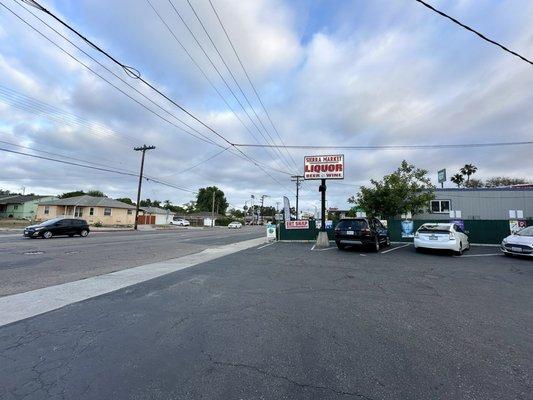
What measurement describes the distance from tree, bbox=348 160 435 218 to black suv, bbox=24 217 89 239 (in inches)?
954

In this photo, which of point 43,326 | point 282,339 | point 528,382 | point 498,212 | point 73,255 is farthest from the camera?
point 498,212

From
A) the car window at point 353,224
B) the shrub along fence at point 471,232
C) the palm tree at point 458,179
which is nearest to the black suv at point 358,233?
the car window at point 353,224

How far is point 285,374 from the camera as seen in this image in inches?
131

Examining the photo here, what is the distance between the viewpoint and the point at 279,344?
413cm

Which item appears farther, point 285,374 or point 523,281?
point 523,281

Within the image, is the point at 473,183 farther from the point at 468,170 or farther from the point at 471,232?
the point at 471,232

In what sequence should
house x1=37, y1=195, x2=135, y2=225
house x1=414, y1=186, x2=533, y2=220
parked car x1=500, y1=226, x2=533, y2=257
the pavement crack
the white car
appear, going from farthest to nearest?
house x1=37, y1=195, x2=135, y2=225 < house x1=414, y1=186, x2=533, y2=220 < the white car < parked car x1=500, y1=226, x2=533, y2=257 < the pavement crack

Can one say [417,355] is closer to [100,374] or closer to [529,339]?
[529,339]

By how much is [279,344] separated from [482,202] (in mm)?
31363

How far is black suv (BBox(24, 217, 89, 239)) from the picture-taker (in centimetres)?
2238

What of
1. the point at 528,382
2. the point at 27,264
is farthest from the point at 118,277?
the point at 528,382

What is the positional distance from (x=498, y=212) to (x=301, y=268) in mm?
26694

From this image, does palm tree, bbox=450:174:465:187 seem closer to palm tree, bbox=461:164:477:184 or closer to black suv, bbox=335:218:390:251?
palm tree, bbox=461:164:477:184

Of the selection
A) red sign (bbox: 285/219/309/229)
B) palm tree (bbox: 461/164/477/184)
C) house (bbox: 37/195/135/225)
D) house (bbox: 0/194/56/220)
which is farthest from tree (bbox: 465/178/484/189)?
house (bbox: 0/194/56/220)
